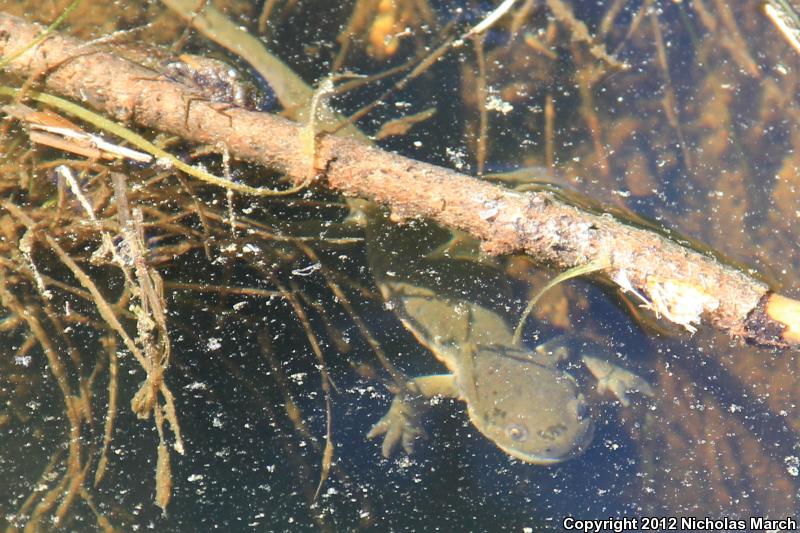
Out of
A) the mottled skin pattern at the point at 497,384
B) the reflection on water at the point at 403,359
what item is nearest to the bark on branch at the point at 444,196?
the reflection on water at the point at 403,359

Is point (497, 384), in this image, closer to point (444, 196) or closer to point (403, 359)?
point (403, 359)

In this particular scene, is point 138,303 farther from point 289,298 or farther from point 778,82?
point 778,82

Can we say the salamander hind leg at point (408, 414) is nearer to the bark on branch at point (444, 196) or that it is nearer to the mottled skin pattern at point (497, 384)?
the mottled skin pattern at point (497, 384)

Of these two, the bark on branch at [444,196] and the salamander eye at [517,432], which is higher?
the bark on branch at [444,196]

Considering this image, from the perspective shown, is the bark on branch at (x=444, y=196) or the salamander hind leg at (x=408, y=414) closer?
the bark on branch at (x=444, y=196)

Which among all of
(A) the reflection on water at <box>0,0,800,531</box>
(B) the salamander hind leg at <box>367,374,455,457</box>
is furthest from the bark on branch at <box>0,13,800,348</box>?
(B) the salamander hind leg at <box>367,374,455,457</box>

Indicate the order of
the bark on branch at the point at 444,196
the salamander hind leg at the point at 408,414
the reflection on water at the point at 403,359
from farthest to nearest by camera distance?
the salamander hind leg at the point at 408,414 → the reflection on water at the point at 403,359 → the bark on branch at the point at 444,196

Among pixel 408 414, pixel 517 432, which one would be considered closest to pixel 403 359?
pixel 408 414
